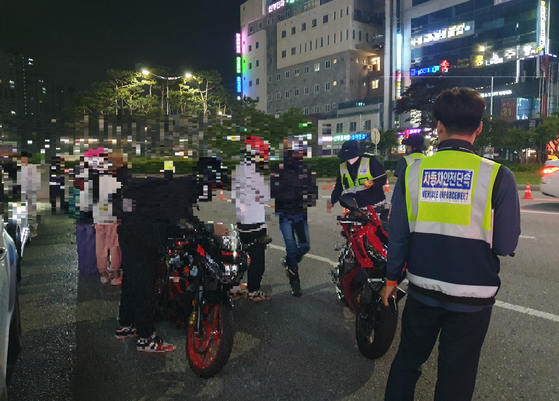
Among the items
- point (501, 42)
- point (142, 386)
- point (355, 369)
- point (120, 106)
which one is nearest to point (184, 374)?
point (142, 386)

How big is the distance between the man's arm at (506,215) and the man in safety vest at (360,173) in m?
3.10

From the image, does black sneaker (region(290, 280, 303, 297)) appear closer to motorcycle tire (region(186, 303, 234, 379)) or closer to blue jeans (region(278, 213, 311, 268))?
blue jeans (region(278, 213, 311, 268))

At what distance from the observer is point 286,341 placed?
3.98 m

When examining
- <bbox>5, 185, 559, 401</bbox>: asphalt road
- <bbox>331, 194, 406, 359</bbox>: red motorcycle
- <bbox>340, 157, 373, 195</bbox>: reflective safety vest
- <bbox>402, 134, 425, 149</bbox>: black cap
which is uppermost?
<bbox>402, 134, 425, 149</bbox>: black cap

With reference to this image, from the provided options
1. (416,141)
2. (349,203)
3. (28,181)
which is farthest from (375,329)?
(28,181)

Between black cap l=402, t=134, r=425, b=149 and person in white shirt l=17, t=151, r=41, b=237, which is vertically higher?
black cap l=402, t=134, r=425, b=149

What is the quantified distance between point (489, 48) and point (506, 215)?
213ft

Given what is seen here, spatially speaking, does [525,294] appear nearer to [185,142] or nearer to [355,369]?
[355,369]

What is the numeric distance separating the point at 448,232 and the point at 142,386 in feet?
7.86

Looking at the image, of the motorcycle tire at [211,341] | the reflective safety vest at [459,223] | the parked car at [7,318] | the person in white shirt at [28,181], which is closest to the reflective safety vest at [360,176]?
the motorcycle tire at [211,341]

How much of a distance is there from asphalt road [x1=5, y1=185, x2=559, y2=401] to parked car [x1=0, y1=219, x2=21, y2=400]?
1.26 feet

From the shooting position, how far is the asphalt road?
124 inches

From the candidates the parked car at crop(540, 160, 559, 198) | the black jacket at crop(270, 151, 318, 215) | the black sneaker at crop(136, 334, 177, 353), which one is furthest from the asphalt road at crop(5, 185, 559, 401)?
the parked car at crop(540, 160, 559, 198)

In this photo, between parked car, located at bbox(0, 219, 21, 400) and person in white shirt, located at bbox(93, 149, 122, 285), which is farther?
person in white shirt, located at bbox(93, 149, 122, 285)
